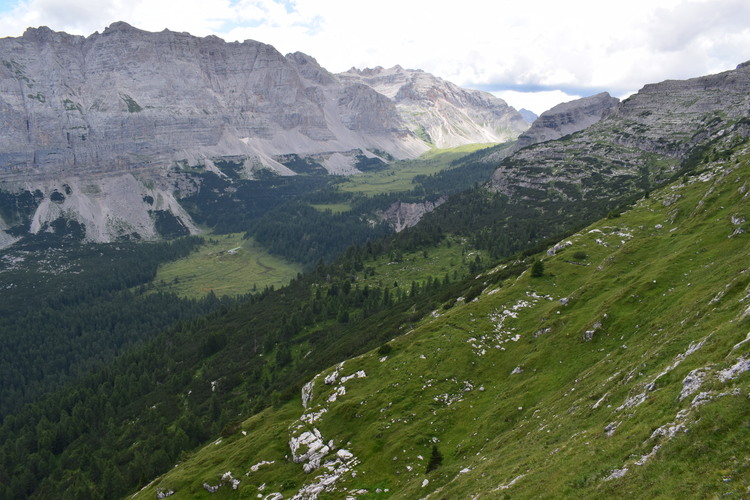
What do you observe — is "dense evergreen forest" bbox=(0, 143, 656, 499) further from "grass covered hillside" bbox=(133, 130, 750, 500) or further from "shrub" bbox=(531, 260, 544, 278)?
"grass covered hillside" bbox=(133, 130, 750, 500)

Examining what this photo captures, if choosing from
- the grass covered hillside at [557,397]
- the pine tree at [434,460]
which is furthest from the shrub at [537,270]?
the pine tree at [434,460]

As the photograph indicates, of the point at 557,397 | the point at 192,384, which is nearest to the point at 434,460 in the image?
the point at 557,397

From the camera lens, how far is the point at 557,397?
48125mm

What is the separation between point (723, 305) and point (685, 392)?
675 inches

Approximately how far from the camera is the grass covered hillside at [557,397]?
27156 mm

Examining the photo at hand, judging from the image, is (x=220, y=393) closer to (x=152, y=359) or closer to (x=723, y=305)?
(x=152, y=359)

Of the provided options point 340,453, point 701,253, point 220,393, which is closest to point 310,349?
point 220,393

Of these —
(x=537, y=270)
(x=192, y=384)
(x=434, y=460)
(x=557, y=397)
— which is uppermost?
(x=537, y=270)

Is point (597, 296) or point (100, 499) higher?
point (597, 296)

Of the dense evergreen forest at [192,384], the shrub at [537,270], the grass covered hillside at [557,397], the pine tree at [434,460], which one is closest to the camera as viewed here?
the grass covered hillside at [557,397]

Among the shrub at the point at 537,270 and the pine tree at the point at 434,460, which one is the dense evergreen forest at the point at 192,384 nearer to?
the shrub at the point at 537,270

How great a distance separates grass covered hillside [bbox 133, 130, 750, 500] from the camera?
27156 mm

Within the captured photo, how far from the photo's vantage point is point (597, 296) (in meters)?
70.6

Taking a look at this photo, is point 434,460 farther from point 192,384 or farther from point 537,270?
point 192,384
